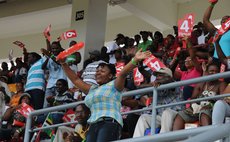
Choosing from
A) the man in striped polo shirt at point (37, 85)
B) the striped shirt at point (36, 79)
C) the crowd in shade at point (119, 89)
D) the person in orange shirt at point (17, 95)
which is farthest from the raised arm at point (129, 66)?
the person in orange shirt at point (17, 95)

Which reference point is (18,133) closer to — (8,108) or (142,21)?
(8,108)

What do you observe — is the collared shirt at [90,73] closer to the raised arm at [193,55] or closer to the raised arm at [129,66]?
the raised arm at [193,55]

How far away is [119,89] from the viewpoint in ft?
18.1

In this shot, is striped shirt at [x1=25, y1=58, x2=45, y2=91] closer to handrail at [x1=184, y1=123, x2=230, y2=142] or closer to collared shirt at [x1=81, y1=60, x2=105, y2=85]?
collared shirt at [x1=81, y1=60, x2=105, y2=85]

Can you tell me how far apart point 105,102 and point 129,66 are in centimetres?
42

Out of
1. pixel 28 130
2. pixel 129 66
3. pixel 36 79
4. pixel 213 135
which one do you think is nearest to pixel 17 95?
pixel 36 79

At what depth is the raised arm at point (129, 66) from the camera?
17.1ft

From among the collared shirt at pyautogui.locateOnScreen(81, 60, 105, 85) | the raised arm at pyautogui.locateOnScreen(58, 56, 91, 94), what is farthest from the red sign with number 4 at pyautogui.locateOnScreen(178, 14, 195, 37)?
the raised arm at pyautogui.locateOnScreen(58, 56, 91, 94)

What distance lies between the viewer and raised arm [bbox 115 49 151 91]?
522 centimetres

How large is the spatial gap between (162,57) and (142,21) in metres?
4.84

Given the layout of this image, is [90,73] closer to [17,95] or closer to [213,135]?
[17,95]

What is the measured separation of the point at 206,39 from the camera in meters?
9.31

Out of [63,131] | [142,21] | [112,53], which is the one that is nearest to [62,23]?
[142,21]

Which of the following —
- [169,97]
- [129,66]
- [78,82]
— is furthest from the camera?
[169,97]
